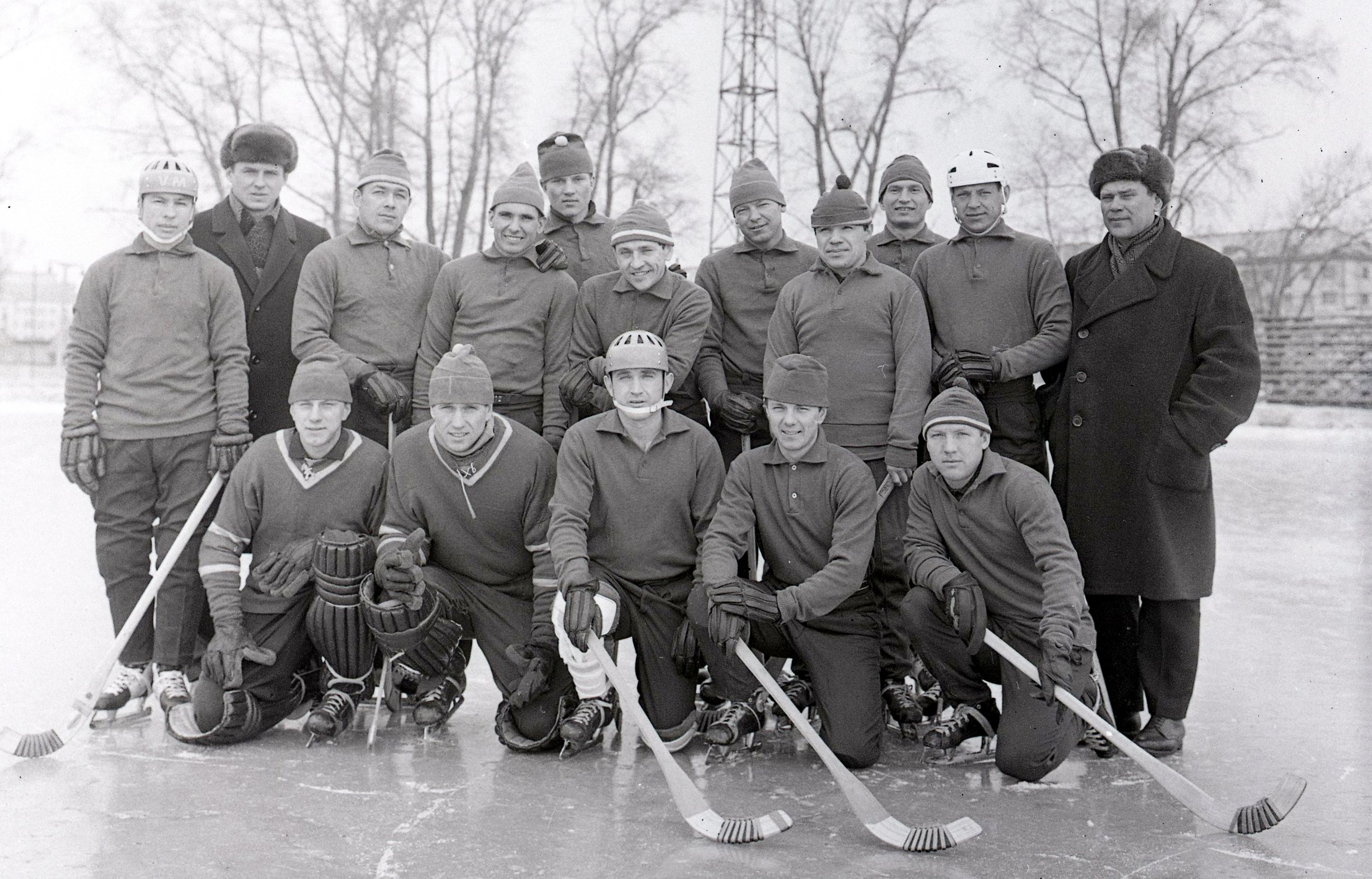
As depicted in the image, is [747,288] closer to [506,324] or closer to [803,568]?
[506,324]

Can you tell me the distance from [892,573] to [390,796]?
181 cm

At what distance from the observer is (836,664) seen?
144 inches

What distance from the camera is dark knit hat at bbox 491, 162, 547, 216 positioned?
4.32 meters

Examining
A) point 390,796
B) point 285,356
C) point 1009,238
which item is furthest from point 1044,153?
point 390,796

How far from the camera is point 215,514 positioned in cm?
423

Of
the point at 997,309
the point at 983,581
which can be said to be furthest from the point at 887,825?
the point at 997,309

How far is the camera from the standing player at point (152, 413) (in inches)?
159

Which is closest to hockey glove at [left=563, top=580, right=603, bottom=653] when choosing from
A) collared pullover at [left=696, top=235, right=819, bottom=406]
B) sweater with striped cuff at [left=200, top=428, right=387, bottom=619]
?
sweater with striped cuff at [left=200, top=428, right=387, bottom=619]

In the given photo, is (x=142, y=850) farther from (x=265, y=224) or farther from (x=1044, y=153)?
(x=1044, y=153)

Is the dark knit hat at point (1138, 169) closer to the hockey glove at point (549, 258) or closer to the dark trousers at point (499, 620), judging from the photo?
the hockey glove at point (549, 258)

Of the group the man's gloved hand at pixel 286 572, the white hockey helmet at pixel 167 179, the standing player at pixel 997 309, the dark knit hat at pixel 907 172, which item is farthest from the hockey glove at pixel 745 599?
the white hockey helmet at pixel 167 179

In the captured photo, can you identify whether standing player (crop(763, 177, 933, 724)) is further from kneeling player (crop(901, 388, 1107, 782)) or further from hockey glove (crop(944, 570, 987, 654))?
hockey glove (crop(944, 570, 987, 654))

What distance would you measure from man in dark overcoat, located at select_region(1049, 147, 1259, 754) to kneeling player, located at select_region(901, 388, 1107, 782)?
323 millimetres

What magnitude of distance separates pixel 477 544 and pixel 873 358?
4.86ft
